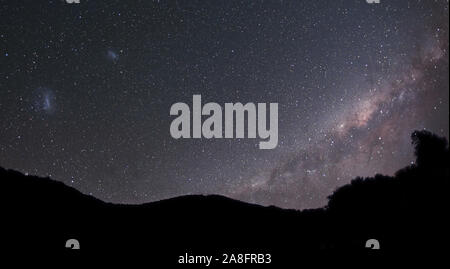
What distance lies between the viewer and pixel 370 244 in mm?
12812

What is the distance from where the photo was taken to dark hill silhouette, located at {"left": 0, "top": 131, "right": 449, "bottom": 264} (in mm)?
14055

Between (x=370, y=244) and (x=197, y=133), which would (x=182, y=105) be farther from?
(x=370, y=244)

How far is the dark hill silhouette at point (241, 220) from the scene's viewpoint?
1405 centimetres

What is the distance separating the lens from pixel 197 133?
51.9ft

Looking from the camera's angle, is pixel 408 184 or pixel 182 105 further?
pixel 408 184

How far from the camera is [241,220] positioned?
23.0 metres
